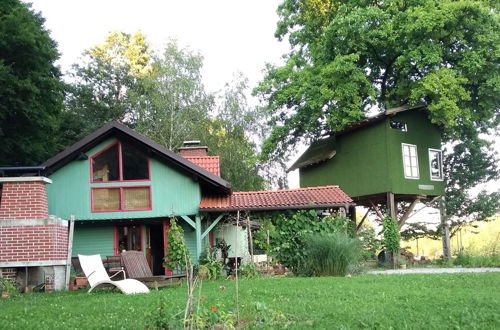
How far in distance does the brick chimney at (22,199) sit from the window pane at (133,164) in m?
4.95

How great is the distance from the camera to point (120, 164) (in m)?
18.1

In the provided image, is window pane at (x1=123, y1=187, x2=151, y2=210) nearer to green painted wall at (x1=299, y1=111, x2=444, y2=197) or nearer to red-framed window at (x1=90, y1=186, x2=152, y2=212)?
red-framed window at (x1=90, y1=186, x2=152, y2=212)

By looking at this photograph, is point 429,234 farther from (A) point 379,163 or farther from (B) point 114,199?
(B) point 114,199

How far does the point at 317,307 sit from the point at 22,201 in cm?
877

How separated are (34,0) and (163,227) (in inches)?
607

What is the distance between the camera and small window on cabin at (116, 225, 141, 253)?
1878cm

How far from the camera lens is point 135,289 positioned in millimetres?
10445

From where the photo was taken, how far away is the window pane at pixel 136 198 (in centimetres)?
1800

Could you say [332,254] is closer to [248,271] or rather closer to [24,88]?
[248,271]

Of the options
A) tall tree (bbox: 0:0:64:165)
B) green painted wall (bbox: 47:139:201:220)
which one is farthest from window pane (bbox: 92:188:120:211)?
tall tree (bbox: 0:0:64:165)

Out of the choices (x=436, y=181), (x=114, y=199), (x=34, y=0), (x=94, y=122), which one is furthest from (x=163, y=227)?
(x=94, y=122)

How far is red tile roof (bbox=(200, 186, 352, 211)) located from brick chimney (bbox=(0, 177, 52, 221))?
5732mm

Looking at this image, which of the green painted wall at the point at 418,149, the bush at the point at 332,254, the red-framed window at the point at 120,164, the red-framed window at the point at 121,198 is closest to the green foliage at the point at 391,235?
the green painted wall at the point at 418,149

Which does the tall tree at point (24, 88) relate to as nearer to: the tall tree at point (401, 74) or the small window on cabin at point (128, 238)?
the small window on cabin at point (128, 238)
